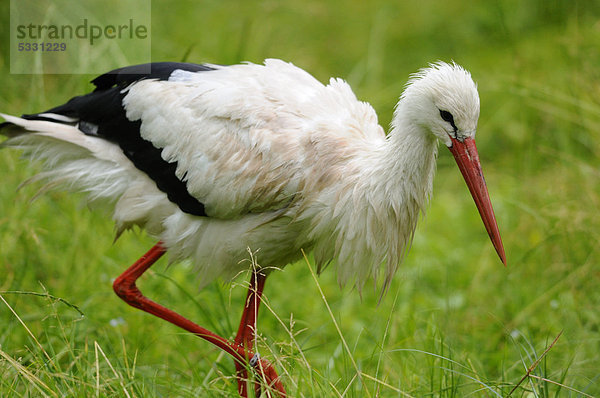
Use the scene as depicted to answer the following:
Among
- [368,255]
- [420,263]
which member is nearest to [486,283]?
[420,263]

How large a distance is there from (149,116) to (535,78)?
411 cm

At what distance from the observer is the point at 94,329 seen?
128 inches

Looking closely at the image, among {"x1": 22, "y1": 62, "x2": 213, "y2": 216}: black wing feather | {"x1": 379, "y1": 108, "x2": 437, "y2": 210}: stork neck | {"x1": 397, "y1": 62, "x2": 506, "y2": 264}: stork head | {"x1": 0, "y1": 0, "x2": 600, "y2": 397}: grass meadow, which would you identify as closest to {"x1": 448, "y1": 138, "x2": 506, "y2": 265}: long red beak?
{"x1": 397, "y1": 62, "x2": 506, "y2": 264}: stork head

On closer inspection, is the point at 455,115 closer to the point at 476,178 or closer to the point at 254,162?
the point at 476,178

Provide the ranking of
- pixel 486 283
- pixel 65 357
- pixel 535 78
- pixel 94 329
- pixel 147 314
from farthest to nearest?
pixel 535 78
pixel 486 283
pixel 147 314
pixel 94 329
pixel 65 357

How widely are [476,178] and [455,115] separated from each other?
0.24 m

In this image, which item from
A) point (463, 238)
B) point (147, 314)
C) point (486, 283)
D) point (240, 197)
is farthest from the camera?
point (463, 238)

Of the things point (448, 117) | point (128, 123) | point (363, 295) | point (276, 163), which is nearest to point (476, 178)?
point (448, 117)

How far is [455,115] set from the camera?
8.11 ft

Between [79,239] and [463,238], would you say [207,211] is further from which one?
[463,238]

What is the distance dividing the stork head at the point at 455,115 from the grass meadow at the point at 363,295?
347mm

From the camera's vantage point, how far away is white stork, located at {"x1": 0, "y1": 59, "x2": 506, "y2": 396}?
263 centimetres

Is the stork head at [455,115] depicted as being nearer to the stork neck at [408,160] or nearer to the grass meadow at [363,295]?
the stork neck at [408,160]

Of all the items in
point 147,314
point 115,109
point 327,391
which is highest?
point 115,109
